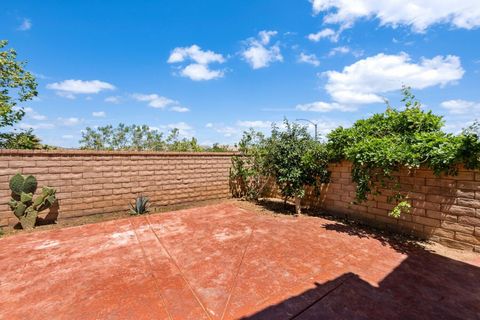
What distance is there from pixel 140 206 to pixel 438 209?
23.2 ft

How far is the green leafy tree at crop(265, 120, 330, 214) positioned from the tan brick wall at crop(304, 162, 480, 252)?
151cm

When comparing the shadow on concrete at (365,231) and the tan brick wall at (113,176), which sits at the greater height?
the tan brick wall at (113,176)

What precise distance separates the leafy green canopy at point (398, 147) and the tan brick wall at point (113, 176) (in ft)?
14.6

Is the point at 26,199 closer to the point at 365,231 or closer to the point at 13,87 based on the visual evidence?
the point at 13,87

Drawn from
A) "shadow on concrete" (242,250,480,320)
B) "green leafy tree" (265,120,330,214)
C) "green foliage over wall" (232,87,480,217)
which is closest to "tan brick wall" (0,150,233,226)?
"green foliage over wall" (232,87,480,217)

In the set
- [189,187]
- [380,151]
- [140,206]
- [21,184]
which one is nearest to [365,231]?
[380,151]

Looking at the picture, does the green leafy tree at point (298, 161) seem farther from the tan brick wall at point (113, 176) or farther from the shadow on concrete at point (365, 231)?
the tan brick wall at point (113, 176)

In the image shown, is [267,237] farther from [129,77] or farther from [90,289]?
[129,77]

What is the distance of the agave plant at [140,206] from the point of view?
6625 millimetres

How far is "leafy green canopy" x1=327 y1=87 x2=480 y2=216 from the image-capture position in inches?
163

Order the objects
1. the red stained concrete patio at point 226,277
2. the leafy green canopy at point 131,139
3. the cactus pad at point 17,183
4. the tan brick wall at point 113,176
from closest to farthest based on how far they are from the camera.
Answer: the red stained concrete patio at point 226,277 < the cactus pad at point 17,183 < the tan brick wall at point 113,176 < the leafy green canopy at point 131,139

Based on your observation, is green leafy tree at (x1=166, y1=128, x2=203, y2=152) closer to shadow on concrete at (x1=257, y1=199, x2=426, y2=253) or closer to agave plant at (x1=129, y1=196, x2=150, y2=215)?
agave plant at (x1=129, y1=196, x2=150, y2=215)

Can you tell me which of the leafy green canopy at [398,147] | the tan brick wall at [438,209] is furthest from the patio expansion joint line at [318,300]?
the tan brick wall at [438,209]

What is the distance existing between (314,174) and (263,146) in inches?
101
